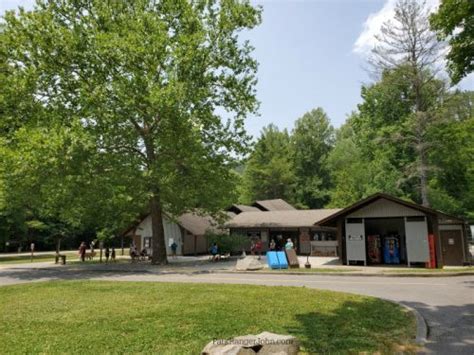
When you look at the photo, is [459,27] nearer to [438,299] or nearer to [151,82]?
[438,299]

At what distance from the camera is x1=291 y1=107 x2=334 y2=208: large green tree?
2753 inches

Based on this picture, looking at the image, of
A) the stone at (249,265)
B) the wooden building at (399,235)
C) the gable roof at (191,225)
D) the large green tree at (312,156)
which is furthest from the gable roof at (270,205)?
the stone at (249,265)

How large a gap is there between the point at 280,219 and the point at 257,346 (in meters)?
36.3

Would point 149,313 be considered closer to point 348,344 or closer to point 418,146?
point 348,344

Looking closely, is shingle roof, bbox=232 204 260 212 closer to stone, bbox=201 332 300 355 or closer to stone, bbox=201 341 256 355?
stone, bbox=201 332 300 355

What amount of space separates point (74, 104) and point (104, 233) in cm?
1124

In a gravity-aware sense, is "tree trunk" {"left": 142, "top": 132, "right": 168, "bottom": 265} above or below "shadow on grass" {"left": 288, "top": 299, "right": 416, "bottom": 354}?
above

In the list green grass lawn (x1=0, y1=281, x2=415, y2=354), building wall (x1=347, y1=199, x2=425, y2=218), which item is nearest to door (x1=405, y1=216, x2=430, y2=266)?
building wall (x1=347, y1=199, x2=425, y2=218)

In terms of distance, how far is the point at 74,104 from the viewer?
29.4 meters

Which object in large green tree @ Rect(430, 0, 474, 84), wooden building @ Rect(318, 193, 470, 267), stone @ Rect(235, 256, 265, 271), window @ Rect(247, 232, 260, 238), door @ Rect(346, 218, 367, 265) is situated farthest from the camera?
window @ Rect(247, 232, 260, 238)

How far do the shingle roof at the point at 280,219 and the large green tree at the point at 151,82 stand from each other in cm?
1060

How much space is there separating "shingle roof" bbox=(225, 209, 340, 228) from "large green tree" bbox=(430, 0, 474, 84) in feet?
77.1

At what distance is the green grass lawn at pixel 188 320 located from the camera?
772cm

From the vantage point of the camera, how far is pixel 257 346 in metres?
6.34
